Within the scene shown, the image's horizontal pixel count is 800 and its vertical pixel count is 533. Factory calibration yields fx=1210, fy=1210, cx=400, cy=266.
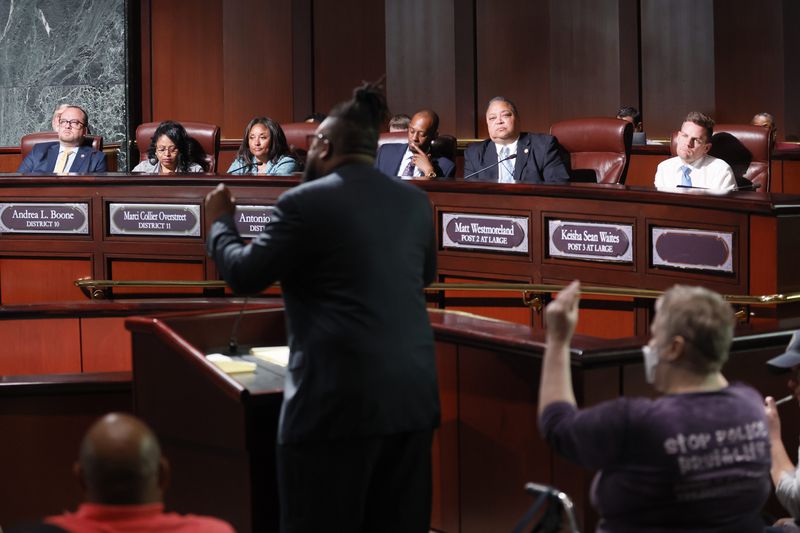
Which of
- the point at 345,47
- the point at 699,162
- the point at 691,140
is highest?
the point at 345,47

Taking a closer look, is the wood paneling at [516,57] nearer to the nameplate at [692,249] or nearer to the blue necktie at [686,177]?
the blue necktie at [686,177]

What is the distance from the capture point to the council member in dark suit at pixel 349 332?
2.27 meters

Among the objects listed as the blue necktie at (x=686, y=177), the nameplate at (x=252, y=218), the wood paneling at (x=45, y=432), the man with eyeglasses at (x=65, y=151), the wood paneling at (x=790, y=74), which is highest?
the wood paneling at (x=790, y=74)

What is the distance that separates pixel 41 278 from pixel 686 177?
3204 millimetres

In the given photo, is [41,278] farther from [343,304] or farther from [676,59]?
[676,59]

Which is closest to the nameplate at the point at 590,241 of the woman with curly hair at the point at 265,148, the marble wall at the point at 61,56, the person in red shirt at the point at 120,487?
the woman with curly hair at the point at 265,148

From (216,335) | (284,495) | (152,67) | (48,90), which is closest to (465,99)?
(152,67)

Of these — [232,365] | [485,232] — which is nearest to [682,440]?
[232,365]

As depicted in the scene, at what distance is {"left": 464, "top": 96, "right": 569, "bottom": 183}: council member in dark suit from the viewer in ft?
19.3

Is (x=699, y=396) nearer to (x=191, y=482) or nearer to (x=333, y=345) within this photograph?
(x=333, y=345)

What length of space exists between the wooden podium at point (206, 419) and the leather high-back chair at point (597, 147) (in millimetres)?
3340

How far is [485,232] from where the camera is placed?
500 cm

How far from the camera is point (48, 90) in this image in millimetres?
9602

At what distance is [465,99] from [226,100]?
1.93 metres
